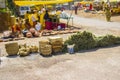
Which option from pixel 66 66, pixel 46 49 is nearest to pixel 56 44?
pixel 46 49

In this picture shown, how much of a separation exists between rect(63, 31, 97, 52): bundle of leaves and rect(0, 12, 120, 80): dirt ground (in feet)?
1.43

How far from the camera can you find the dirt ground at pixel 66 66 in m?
11.7

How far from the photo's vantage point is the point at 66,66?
42.7 feet

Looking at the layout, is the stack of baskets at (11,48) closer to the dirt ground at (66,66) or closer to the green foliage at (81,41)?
the dirt ground at (66,66)

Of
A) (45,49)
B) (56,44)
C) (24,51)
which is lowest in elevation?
(24,51)

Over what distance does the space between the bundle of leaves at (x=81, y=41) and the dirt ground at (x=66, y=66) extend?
436 millimetres

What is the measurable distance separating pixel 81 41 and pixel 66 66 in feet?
11.0

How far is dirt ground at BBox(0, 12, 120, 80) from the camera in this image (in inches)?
459

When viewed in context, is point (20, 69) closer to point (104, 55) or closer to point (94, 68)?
point (94, 68)

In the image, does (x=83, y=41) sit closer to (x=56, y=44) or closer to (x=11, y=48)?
(x=56, y=44)

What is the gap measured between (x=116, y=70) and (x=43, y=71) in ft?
11.0

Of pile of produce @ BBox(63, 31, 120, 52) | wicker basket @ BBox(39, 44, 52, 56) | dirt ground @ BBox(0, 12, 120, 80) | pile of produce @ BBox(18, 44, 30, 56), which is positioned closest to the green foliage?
pile of produce @ BBox(63, 31, 120, 52)

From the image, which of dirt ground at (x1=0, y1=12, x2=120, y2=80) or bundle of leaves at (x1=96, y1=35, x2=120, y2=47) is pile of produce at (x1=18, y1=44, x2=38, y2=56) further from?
bundle of leaves at (x1=96, y1=35, x2=120, y2=47)

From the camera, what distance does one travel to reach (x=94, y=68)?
12555 millimetres
